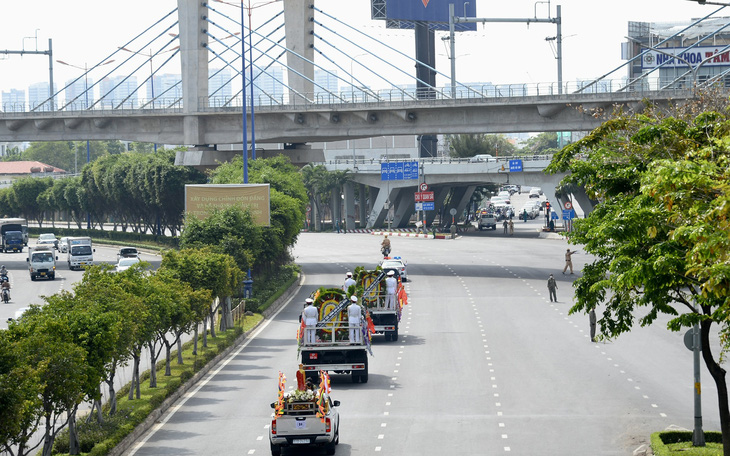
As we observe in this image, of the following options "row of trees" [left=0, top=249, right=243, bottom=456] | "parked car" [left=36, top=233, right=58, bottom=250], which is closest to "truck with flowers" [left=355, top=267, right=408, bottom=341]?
"row of trees" [left=0, top=249, right=243, bottom=456]

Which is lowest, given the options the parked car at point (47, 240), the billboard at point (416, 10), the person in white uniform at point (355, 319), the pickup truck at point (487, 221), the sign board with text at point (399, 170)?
the person in white uniform at point (355, 319)

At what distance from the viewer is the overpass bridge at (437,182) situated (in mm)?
94438

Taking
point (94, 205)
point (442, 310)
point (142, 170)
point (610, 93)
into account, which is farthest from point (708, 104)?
point (94, 205)

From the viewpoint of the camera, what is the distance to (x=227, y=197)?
169 feet

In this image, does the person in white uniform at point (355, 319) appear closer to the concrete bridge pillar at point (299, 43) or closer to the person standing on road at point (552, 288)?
the person standing on road at point (552, 288)

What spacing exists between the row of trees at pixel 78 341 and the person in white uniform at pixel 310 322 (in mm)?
3731

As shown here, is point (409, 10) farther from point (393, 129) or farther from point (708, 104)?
point (708, 104)

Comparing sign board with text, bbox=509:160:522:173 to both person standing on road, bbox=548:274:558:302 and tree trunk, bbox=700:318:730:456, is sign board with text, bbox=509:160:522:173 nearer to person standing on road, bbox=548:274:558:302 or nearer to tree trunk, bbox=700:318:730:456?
person standing on road, bbox=548:274:558:302

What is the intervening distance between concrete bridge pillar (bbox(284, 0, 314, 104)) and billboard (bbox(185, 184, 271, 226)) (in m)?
20.0

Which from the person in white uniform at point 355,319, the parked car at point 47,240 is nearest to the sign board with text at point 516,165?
the parked car at point 47,240

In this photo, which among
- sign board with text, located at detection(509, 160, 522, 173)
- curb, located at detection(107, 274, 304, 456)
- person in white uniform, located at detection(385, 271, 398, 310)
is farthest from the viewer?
sign board with text, located at detection(509, 160, 522, 173)

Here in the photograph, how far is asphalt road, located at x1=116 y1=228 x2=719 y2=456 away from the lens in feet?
78.3

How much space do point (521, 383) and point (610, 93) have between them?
32.7 m

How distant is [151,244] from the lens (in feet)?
308
